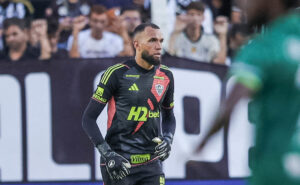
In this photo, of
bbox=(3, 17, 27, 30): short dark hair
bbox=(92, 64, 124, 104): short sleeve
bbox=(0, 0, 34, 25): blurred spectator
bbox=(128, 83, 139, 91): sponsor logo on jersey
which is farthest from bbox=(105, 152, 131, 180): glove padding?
bbox=(0, 0, 34, 25): blurred spectator

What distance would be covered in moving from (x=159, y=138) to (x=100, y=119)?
278 cm

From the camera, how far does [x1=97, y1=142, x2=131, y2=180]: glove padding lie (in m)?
5.93

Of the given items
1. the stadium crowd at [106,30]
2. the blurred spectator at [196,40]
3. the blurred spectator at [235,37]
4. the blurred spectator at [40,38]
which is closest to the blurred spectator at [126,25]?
the stadium crowd at [106,30]

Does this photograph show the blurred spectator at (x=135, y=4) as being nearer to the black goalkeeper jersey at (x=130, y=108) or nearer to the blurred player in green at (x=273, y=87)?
the black goalkeeper jersey at (x=130, y=108)

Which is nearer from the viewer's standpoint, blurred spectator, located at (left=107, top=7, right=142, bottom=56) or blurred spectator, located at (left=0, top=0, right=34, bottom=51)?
blurred spectator, located at (left=107, top=7, right=142, bottom=56)

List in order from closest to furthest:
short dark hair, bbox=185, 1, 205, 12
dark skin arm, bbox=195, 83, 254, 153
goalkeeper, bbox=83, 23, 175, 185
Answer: dark skin arm, bbox=195, 83, 254, 153 < goalkeeper, bbox=83, 23, 175, 185 < short dark hair, bbox=185, 1, 205, 12

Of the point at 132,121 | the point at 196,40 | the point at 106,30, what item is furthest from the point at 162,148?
the point at 106,30

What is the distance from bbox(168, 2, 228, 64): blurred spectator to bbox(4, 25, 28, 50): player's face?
2.09 metres

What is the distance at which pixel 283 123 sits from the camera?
2.76m

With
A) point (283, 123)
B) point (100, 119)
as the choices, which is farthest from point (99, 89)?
point (283, 123)

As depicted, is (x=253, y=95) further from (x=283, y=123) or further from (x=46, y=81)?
(x=46, y=81)

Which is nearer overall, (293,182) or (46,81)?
(293,182)

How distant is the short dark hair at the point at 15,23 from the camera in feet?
29.9

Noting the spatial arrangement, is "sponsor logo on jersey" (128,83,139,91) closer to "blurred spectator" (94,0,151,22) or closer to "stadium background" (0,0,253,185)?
"stadium background" (0,0,253,185)
